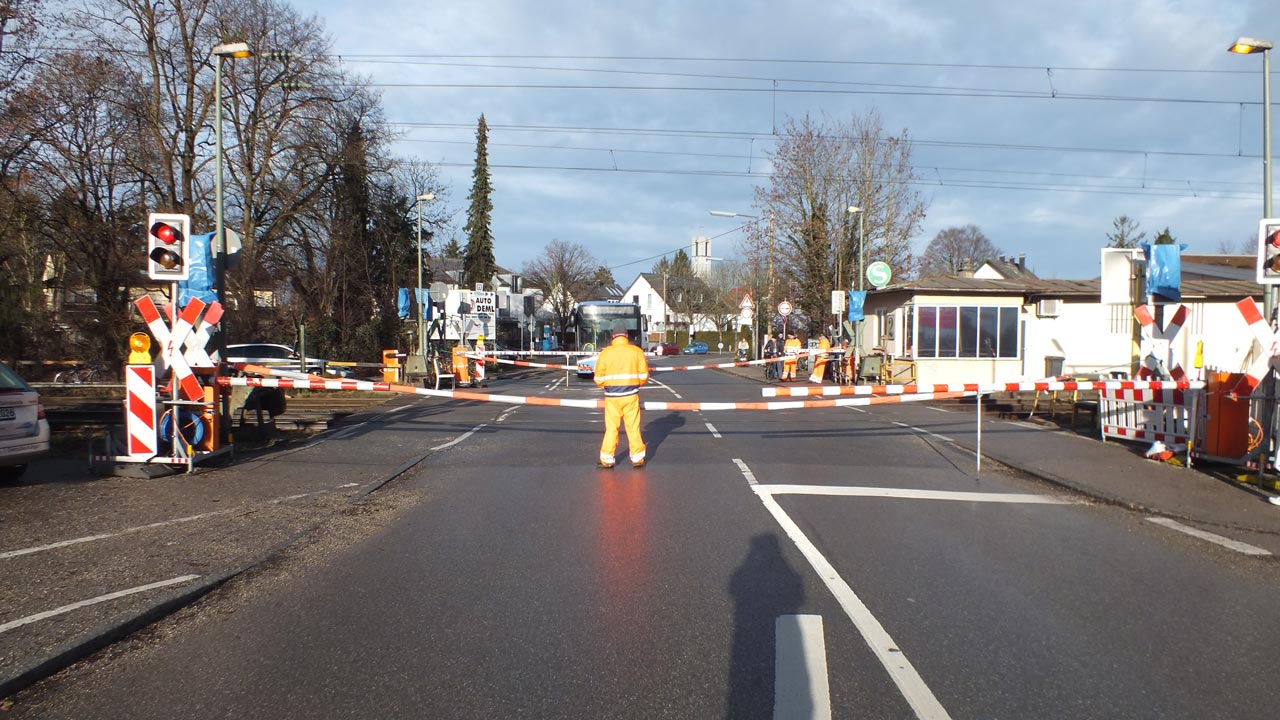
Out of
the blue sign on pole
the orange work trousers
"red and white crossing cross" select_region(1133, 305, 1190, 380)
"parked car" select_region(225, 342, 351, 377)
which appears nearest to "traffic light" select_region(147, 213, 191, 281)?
the orange work trousers

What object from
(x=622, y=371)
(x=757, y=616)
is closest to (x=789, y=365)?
(x=622, y=371)

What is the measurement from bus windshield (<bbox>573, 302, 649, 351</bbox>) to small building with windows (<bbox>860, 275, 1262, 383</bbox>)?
9992 mm

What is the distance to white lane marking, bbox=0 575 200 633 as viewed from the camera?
4684mm

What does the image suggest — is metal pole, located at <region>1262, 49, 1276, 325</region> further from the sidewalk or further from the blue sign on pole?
the blue sign on pole

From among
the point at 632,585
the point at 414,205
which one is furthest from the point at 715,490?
the point at 414,205

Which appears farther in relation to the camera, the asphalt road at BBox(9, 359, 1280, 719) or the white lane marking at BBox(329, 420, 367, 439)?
the white lane marking at BBox(329, 420, 367, 439)

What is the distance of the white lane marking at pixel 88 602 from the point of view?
468 centimetres

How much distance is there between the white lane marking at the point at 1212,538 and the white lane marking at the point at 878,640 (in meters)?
3.43

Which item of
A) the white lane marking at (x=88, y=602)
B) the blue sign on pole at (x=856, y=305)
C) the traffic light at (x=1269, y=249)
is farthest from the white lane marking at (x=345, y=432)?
the blue sign on pole at (x=856, y=305)

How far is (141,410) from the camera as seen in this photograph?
9555 mm

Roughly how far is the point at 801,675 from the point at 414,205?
121ft

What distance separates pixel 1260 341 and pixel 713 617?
26.3 ft

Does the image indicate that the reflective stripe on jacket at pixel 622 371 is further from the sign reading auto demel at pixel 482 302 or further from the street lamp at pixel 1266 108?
the sign reading auto demel at pixel 482 302

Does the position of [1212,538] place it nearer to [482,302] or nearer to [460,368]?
[460,368]
